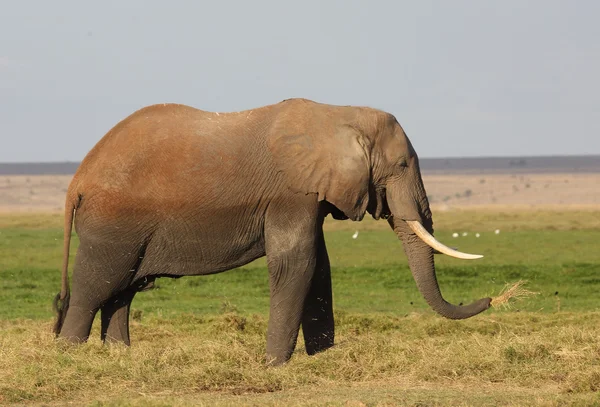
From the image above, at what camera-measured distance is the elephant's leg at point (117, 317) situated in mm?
12117

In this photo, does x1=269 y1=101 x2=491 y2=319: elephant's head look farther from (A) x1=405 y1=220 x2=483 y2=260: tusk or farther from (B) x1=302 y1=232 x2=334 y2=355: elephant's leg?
(B) x1=302 y1=232 x2=334 y2=355: elephant's leg

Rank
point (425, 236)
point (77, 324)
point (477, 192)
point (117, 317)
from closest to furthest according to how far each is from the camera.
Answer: point (425, 236) < point (77, 324) < point (117, 317) < point (477, 192)

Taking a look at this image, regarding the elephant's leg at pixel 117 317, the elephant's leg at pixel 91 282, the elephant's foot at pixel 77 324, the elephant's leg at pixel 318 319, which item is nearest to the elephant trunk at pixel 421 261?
the elephant's leg at pixel 318 319

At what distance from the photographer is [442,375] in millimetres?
10719

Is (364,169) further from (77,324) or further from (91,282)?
(77,324)

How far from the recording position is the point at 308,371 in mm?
10844

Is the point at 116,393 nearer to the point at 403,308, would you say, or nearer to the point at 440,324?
the point at 440,324

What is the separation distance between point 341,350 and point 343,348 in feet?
0.29

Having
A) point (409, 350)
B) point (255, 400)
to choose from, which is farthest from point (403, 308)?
point (255, 400)

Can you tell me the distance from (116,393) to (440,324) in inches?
204

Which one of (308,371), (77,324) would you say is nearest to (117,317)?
(77,324)

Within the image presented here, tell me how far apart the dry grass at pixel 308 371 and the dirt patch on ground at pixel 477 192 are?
75.7 metres

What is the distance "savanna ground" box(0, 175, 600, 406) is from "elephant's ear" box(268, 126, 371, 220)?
56.3 inches

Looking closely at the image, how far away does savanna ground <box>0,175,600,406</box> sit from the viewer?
395 inches
